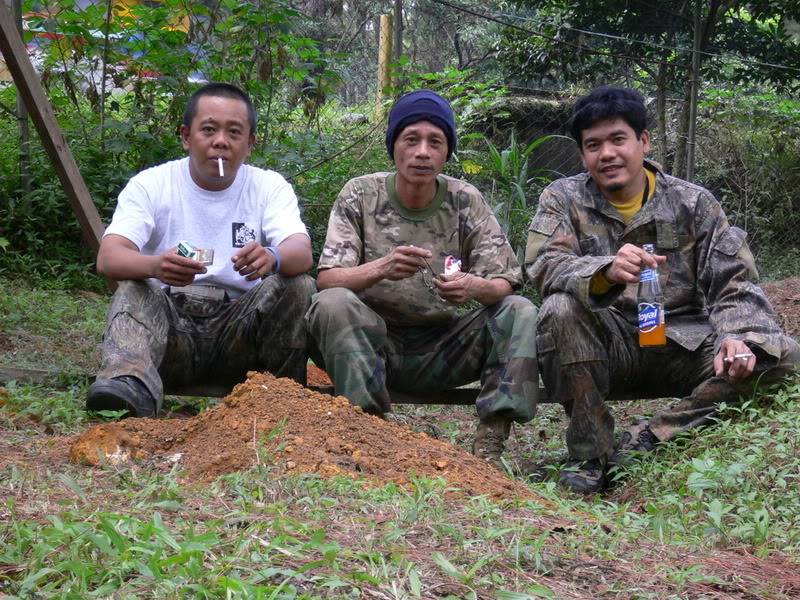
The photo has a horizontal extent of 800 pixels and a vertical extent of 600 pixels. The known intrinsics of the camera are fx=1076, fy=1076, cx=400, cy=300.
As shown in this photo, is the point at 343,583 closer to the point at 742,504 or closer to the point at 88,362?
the point at 742,504

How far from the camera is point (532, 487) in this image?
383cm

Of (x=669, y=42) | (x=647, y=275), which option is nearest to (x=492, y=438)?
(x=647, y=275)

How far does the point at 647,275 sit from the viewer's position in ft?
14.2

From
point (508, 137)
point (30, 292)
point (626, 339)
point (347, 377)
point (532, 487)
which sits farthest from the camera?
point (508, 137)

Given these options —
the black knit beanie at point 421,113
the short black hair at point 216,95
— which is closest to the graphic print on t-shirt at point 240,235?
the short black hair at point 216,95

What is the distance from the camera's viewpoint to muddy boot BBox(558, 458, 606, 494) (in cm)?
429

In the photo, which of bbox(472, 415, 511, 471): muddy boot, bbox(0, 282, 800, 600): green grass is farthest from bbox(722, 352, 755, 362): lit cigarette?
bbox(472, 415, 511, 471): muddy boot

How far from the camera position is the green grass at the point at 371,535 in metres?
2.23

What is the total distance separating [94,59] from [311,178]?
6.13 feet

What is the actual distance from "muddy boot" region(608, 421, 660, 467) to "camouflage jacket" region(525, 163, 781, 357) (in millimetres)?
420

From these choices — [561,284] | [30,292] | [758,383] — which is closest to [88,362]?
[30,292]

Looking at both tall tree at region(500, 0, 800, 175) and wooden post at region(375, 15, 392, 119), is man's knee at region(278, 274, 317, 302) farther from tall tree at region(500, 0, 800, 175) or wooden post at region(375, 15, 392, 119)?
wooden post at region(375, 15, 392, 119)

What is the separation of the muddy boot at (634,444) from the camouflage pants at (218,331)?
1402 mm

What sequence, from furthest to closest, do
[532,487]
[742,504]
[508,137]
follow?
[508,137] < [532,487] < [742,504]
